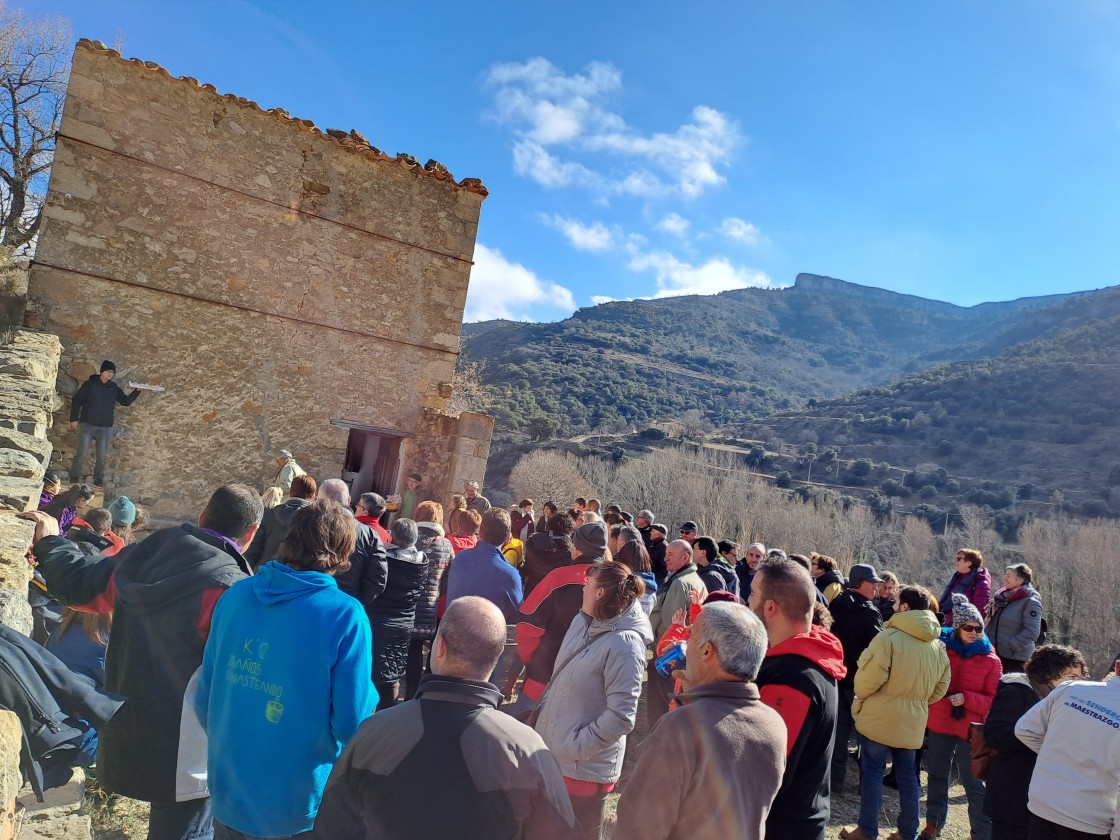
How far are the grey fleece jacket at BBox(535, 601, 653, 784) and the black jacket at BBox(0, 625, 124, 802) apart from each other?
5.53ft

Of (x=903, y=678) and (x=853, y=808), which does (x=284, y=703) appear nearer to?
(x=903, y=678)

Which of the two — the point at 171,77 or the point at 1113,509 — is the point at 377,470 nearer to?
the point at 171,77

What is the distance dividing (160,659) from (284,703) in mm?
699

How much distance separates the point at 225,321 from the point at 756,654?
9113 mm

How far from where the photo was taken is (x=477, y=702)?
6.14ft

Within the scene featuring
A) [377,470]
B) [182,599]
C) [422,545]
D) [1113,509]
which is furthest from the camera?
[1113,509]

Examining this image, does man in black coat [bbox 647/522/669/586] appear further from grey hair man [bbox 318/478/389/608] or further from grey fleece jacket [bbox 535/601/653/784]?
grey fleece jacket [bbox 535/601/653/784]

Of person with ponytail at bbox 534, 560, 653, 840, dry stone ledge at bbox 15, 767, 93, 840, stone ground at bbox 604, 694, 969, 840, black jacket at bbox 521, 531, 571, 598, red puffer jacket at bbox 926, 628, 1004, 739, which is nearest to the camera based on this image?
dry stone ledge at bbox 15, 767, 93, 840

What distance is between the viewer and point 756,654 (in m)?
2.07

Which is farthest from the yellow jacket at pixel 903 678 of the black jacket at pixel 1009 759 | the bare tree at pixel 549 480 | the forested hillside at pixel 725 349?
the forested hillside at pixel 725 349

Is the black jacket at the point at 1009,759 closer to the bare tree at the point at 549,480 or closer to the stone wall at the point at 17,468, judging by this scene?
the stone wall at the point at 17,468

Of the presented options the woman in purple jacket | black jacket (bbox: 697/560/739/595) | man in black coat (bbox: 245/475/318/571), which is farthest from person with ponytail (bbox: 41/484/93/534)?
the woman in purple jacket

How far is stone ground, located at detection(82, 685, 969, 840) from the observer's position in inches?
128

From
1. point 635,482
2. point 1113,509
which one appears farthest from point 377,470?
point 1113,509
